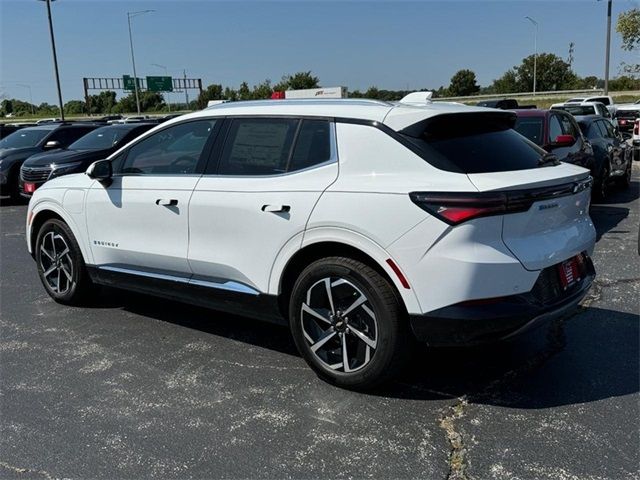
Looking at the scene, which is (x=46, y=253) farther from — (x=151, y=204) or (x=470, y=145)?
(x=470, y=145)

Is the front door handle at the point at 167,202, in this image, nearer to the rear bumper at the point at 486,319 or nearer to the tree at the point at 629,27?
the rear bumper at the point at 486,319

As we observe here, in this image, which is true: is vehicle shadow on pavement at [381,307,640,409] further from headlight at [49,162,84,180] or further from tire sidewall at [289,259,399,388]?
headlight at [49,162,84,180]

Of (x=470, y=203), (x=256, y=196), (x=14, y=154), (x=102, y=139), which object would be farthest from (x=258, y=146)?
(x=14, y=154)

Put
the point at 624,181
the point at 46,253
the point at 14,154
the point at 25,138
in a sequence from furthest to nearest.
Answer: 1. the point at 25,138
2. the point at 14,154
3. the point at 624,181
4. the point at 46,253

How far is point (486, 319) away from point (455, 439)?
2.14 feet

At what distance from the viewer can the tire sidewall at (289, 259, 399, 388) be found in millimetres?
3418

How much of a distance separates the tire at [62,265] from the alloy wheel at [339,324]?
8.49 feet

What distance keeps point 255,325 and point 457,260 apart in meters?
2.32

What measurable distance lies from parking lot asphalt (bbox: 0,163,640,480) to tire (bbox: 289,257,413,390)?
0.17 meters

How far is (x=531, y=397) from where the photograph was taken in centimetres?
357

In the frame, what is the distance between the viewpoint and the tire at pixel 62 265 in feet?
17.5

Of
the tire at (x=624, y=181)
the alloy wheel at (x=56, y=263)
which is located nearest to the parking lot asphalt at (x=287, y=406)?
the alloy wheel at (x=56, y=263)

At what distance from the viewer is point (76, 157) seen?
11688 millimetres

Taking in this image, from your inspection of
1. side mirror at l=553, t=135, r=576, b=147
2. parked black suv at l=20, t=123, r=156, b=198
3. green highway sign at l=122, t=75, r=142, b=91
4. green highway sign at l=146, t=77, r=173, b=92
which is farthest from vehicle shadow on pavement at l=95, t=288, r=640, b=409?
green highway sign at l=146, t=77, r=173, b=92
